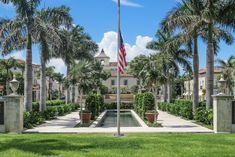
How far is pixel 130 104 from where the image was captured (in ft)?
191

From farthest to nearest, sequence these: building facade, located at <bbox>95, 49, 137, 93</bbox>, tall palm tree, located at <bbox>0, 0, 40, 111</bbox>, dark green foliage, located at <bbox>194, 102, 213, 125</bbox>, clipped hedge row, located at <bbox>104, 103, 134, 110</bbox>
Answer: building facade, located at <bbox>95, 49, 137, 93</bbox> → clipped hedge row, located at <bbox>104, 103, 134, 110</bbox> → tall palm tree, located at <bbox>0, 0, 40, 111</bbox> → dark green foliage, located at <bbox>194, 102, 213, 125</bbox>

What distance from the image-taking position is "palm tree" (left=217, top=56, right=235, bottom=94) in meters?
63.8

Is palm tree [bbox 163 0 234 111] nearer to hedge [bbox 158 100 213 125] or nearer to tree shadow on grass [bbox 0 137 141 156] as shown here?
hedge [bbox 158 100 213 125]

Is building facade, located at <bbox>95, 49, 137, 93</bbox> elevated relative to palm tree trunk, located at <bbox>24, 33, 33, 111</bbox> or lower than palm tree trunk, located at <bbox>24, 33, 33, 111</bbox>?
elevated

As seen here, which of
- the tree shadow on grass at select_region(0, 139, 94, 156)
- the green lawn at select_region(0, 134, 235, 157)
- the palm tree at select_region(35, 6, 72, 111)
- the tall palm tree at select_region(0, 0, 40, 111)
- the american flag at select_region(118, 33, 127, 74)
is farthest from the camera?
the palm tree at select_region(35, 6, 72, 111)

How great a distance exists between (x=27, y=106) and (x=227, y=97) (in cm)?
1214

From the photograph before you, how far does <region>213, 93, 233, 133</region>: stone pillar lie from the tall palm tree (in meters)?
11.4

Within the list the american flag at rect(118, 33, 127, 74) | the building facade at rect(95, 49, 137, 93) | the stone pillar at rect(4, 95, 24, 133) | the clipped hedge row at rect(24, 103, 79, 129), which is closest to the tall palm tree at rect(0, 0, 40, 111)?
the clipped hedge row at rect(24, 103, 79, 129)

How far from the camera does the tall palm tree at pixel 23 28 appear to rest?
24.0 meters

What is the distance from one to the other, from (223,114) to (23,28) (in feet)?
41.8

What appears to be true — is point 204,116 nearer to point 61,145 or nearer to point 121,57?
point 121,57

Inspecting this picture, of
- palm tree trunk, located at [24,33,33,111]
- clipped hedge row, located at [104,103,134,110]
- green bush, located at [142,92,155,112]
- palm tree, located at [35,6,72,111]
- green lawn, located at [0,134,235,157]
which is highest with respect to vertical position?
palm tree, located at [35,6,72,111]

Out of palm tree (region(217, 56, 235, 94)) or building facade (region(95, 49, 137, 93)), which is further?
building facade (region(95, 49, 137, 93))

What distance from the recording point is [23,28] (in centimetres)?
2441
